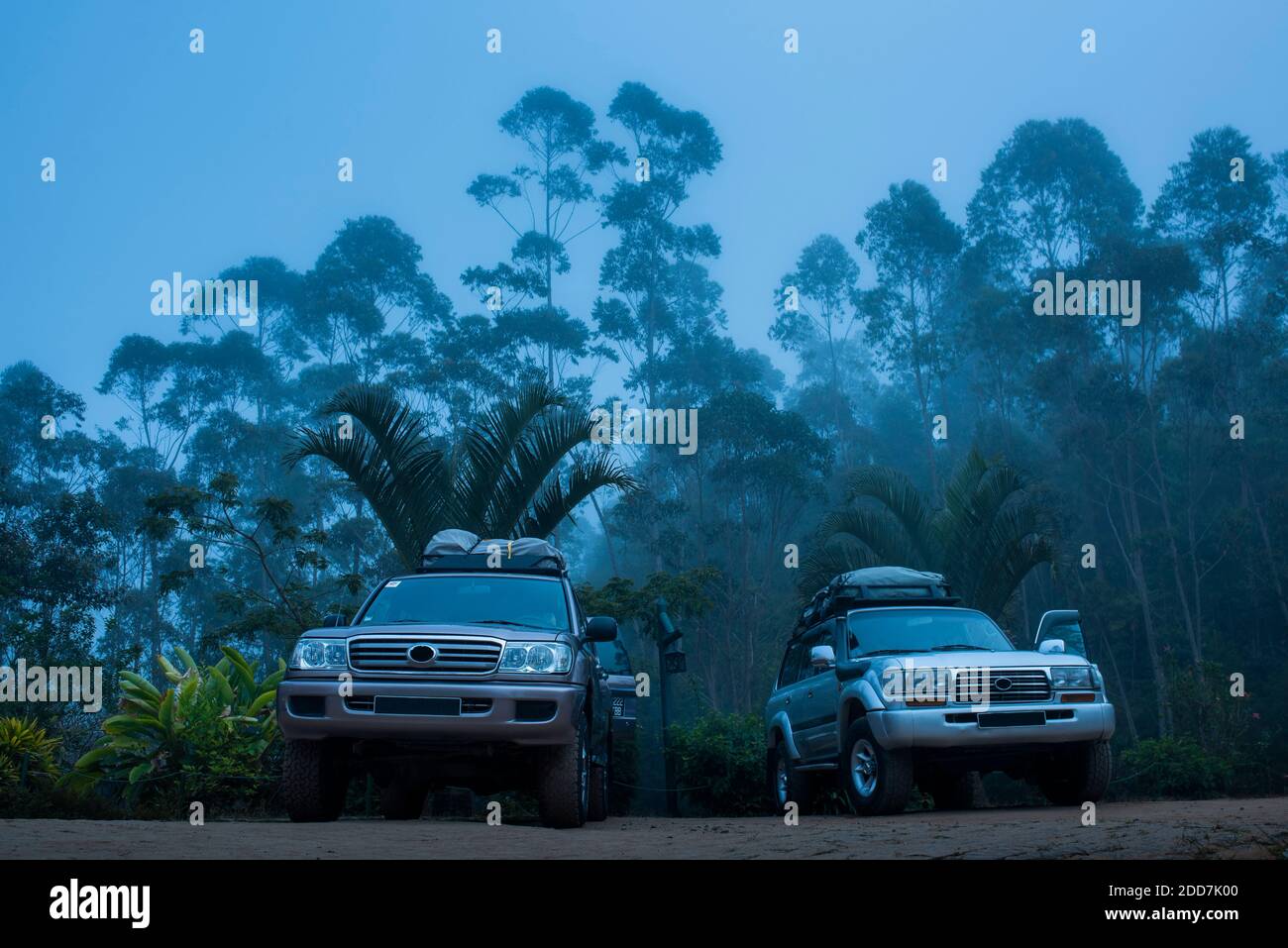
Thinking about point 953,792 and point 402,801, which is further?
point 953,792

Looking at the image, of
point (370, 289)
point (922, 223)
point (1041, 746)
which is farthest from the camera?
point (370, 289)

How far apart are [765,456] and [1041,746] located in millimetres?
30978

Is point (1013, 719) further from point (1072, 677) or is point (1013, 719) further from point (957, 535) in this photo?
point (957, 535)

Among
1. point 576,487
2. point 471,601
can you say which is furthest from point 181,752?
point 576,487

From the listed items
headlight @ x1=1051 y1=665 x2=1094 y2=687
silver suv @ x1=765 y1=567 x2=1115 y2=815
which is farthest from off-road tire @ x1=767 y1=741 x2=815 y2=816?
headlight @ x1=1051 y1=665 x2=1094 y2=687

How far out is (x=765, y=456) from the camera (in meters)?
39.8

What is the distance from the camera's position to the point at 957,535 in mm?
16938

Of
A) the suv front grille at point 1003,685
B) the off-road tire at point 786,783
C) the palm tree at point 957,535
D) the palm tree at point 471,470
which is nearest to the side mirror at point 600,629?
the suv front grille at point 1003,685

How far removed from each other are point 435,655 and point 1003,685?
14.1ft

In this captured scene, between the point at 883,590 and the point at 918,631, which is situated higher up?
the point at 883,590
